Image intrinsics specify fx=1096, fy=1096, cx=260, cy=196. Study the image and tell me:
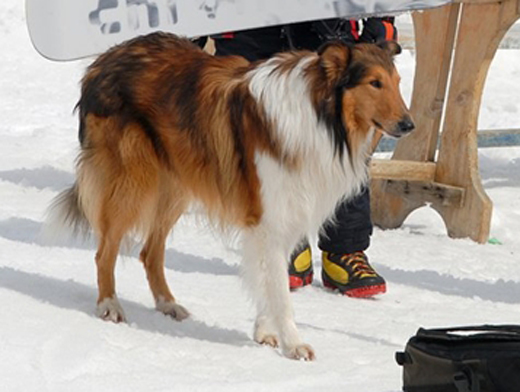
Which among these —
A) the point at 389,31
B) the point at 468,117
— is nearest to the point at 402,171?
the point at 468,117

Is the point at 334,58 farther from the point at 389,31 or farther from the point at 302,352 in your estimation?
the point at 389,31

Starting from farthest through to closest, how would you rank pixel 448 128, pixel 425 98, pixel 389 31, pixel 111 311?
pixel 425 98
pixel 448 128
pixel 389 31
pixel 111 311

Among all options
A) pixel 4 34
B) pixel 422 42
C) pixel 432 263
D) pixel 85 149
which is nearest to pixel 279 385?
pixel 85 149

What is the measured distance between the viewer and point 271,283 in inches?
154

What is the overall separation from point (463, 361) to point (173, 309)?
1657 mm

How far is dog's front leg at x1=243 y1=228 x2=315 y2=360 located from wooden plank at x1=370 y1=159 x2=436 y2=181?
2.43 m

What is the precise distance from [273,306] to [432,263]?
74.1 inches

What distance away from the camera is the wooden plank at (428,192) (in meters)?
6.14

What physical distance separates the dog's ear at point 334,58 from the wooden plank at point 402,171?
254 centimetres

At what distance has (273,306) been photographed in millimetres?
3924

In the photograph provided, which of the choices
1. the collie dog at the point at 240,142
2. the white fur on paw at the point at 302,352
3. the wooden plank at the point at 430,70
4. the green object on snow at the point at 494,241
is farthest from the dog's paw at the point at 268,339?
the wooden plank at the point at 430,70

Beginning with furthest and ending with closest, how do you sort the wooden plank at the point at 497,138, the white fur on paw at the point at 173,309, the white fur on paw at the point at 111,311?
the wooden plank at the point at 497,138 → the white fur on paw at the point at 173,309 → the white fur on paw at the point at 111,311

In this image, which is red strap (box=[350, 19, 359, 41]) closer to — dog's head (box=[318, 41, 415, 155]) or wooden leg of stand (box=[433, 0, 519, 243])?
dog's head (box=[318, 41, 415, 155])

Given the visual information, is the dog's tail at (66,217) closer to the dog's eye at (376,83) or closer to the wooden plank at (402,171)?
the dog's eye at (376,83)
